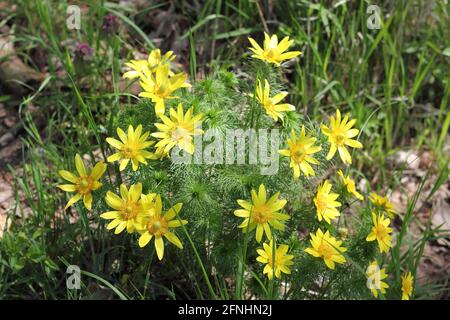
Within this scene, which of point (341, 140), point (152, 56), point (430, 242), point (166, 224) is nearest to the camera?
point (166, 224)

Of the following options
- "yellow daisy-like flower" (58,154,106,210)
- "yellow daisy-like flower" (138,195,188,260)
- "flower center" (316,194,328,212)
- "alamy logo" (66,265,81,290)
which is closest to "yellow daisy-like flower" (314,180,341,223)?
"flower center" (316,194,328,212)

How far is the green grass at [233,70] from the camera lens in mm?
2340

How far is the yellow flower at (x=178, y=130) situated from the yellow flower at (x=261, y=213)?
0.23 metres

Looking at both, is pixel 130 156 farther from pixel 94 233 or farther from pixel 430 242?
pixel 430 242

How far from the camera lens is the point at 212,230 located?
6.16ft

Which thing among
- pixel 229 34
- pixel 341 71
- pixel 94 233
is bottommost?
pixel 94 233

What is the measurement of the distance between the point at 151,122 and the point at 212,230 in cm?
42

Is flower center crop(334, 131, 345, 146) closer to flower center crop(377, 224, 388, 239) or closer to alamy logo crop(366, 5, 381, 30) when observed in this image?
flower center crop(377, 224, 388, 239)

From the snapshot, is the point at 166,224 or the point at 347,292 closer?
the point at 166,224

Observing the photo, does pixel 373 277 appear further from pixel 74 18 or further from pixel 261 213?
pixel 74 18

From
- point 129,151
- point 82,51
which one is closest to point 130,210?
point 129,151

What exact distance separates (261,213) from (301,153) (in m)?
0.22

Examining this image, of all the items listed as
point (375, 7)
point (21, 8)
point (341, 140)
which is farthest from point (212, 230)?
point (21, 8)

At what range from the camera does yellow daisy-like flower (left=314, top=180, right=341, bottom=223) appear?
1954mm
